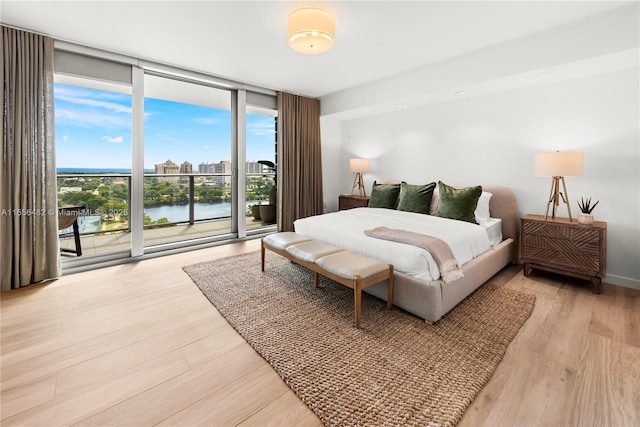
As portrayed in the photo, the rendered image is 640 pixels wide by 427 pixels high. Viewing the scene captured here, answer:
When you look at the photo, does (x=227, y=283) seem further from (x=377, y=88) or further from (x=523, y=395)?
(x=377, y=88)

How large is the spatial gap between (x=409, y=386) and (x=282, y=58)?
3.58 metres

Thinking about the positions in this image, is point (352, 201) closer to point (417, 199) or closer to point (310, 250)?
point (417, 199)

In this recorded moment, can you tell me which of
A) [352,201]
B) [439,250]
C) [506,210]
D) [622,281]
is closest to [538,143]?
[506,210]

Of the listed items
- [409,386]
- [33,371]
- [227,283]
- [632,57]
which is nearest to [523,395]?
[409,386]

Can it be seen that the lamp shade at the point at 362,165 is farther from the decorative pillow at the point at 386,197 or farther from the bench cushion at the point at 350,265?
the bench cushion at the point at 350,265

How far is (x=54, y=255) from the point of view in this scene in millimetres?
3061

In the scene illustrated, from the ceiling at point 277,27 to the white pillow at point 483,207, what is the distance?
5.66 ft

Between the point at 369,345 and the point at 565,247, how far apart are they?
2439mm

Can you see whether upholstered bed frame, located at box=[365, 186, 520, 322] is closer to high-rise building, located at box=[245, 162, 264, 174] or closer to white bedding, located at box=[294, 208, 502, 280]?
white bedding, located at box=[294, 208, 502, 280]

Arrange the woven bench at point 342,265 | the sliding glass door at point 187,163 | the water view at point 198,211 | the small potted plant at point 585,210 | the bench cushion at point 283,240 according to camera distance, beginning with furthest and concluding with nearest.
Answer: the water view at point 198,211 → the sliding glass door at point 187,163 → the bench cushion at point 283,240 → the small potted plant at point 585,210 → the woven bench at point 342,265

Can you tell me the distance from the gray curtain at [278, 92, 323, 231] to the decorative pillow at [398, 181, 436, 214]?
72.5 inches

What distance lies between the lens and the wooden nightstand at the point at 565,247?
9.05 feet

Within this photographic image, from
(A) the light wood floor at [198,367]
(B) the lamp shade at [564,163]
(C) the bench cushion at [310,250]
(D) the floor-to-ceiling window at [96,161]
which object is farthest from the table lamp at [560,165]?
(D) the floor-to-ceiling window at [96,161]

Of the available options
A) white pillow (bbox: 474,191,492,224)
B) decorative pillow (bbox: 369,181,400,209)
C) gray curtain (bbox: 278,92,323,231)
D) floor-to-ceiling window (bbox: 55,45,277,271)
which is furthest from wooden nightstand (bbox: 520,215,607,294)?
floor-to-ceiling window (bbox: 55,45,277,271)
